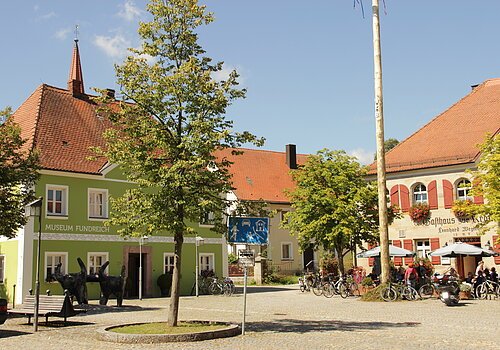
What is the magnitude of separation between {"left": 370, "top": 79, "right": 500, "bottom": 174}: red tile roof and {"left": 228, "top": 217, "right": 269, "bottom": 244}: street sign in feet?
76.7

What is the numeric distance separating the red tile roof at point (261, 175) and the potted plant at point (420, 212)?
653 inches

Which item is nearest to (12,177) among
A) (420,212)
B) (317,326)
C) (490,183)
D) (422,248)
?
(317,326)

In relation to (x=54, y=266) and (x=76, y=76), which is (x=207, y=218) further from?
(x=76, y=76)

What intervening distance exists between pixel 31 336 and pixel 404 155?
27.9 meters

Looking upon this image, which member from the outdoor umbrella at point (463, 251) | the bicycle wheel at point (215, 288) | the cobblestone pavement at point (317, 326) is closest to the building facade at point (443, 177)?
the outdoor umbrella at point (463, 251)

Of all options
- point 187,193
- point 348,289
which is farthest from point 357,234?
point 187,193

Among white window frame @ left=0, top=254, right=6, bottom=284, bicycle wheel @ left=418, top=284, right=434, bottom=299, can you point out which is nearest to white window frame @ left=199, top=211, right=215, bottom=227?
bicycle wheel @ left=418, top=284, right=434, bottom=299

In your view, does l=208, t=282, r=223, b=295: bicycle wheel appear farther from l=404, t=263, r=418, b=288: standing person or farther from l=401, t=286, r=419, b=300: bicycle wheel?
l=401, t=286, r=419, b=300: bicycle wheel

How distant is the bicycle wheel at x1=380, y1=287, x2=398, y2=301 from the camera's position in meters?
24.6

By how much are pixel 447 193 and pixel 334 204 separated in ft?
27.1

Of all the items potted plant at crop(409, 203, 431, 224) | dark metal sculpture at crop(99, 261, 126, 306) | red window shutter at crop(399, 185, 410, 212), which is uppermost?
red window shutter at crop(399, 185, 410, 212)

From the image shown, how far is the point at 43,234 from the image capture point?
1080 inches

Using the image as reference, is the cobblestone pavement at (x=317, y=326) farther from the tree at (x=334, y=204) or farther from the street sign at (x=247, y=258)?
the tree at (x=334, y=204)

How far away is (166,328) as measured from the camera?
46.8 feet
